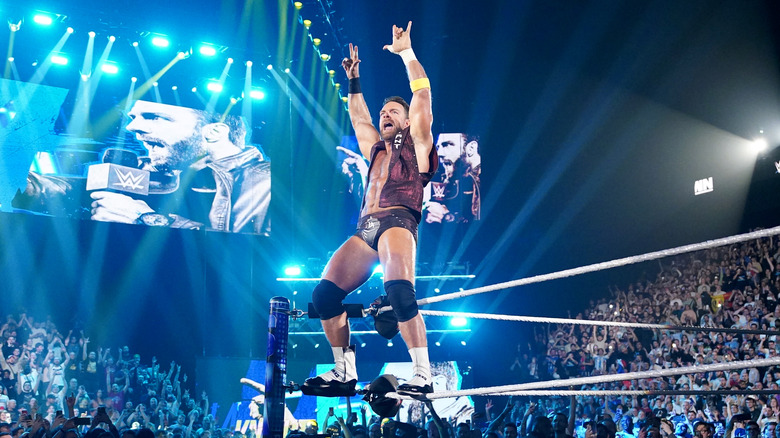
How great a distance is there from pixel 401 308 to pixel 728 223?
14130 mm

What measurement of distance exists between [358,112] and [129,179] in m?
12.2

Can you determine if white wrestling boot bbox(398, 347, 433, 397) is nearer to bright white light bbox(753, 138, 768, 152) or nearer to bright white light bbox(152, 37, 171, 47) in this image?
bright white light bbox(152, 37, 171, 47)

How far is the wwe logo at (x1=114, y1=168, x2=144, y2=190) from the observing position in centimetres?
1460

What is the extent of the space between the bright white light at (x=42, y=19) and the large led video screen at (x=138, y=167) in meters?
1.43

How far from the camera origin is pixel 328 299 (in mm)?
3656

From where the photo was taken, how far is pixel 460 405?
16359 mm

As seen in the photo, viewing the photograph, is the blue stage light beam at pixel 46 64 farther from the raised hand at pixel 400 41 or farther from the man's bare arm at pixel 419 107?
the man's bare arm at pixel 419 107

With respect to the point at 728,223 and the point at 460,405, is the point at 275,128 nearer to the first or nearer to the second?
the point at 460,405

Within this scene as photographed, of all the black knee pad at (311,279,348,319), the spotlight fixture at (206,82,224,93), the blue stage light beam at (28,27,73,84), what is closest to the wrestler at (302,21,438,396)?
the black knee pad at (311,279,348,319)

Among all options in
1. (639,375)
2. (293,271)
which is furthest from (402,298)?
(293,271)

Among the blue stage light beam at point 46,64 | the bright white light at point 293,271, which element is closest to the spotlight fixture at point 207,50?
the blue stage light beam at point 46,64

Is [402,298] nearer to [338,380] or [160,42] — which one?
[338,380]

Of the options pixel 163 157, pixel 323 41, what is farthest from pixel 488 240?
pixel 163 157

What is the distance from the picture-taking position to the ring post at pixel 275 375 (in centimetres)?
366
